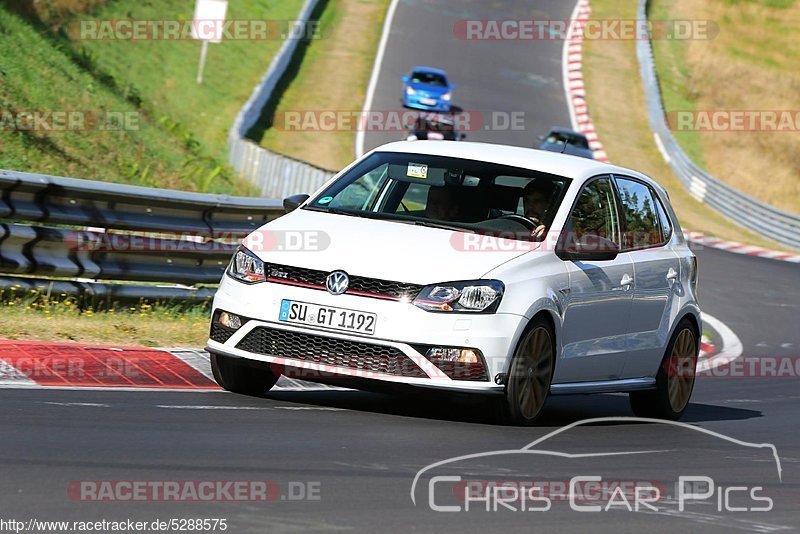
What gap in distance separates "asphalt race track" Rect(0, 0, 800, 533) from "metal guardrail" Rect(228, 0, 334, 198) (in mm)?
9124

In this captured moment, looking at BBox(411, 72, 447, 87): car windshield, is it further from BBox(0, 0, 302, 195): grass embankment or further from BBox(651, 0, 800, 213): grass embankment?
BBox(651, 0, 800, 213): grass embankment

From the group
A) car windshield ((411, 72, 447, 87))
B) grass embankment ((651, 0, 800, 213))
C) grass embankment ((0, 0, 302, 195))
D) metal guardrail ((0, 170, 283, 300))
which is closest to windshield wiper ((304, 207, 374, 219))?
metal guardrail ((0, 170, 283, 300))

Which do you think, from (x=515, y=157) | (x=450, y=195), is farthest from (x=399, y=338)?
(x=515, y=157)

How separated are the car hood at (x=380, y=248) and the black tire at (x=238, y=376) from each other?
76 cm

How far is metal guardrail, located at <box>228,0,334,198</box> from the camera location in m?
20.2

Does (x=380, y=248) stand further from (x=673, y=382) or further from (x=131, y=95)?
(x=131, y=95)

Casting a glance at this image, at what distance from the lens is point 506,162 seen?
921 centimetres

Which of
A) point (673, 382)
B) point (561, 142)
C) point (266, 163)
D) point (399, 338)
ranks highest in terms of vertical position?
point (399, 338)

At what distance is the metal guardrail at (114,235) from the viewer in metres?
11.1

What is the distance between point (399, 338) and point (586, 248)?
161 centimetres

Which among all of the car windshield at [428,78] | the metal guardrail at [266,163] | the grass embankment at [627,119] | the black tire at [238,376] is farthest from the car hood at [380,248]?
the car windshield at [428,78]

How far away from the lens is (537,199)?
29.7 feet

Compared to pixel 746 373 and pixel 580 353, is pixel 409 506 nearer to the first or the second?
pixel 580 353

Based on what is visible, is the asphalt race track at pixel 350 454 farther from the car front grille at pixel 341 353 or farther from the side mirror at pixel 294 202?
the side mirror at pixel 294 202
